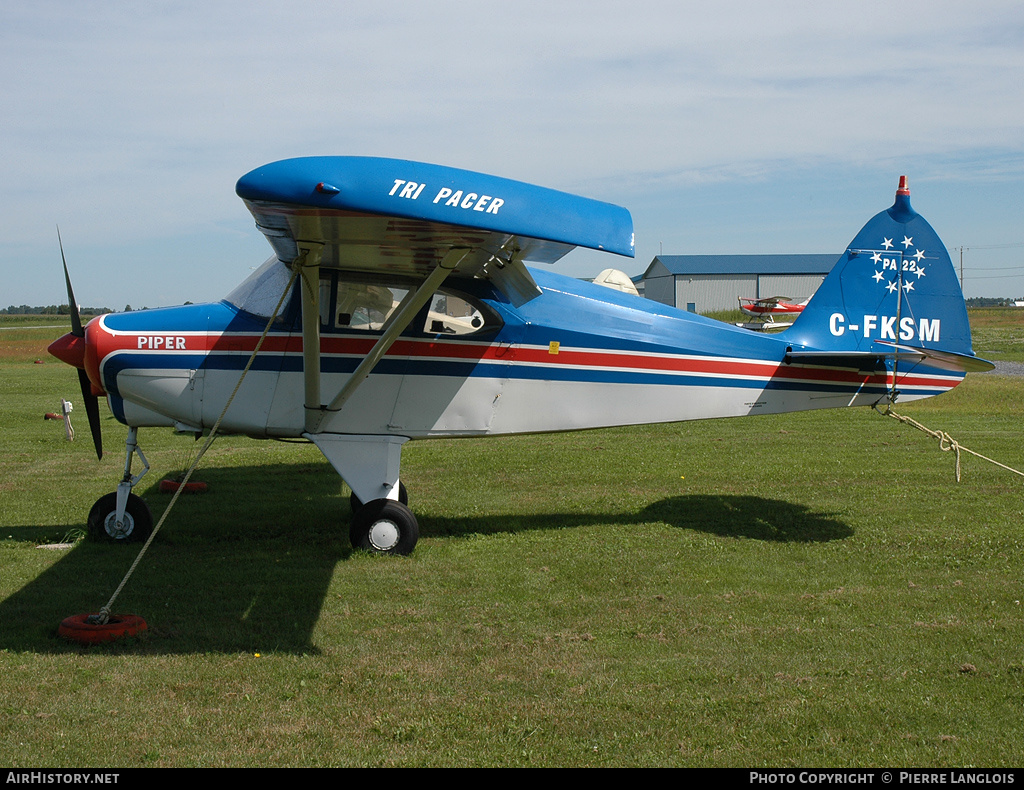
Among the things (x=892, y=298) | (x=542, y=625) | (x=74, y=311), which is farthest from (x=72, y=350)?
(x=892, y=298)

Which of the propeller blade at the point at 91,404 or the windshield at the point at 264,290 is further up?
the windshield at the point at 264,290

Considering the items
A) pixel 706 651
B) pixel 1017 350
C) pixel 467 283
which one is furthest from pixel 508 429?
pixel 1017 350

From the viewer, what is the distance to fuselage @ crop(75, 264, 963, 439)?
694 cm

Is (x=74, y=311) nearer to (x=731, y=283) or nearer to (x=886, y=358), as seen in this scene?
(x=886, y=358)

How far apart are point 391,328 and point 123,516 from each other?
302 cm

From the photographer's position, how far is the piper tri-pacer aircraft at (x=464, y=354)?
22.4 feet

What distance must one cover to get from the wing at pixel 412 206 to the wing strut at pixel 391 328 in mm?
147

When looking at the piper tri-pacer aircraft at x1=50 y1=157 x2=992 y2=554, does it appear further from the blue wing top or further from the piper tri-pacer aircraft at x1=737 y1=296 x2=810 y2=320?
the piper tri-pacer aircraft at x1=737 y1=296 x2=810 y2=320

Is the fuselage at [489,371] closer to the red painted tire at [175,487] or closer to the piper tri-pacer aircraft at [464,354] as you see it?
the piper tri-pacer aircraft at [464,354]

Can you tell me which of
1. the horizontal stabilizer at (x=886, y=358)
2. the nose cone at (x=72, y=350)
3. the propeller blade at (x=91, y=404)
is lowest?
the propeller blade at (x=91, y=404)

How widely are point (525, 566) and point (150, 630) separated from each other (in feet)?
8.89

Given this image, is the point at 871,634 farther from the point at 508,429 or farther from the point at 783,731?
the point at 508,429

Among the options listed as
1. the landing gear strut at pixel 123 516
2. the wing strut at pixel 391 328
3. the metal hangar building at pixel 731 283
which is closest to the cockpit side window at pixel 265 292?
the wing strut at pixel 391 328

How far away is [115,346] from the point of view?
686 cm
